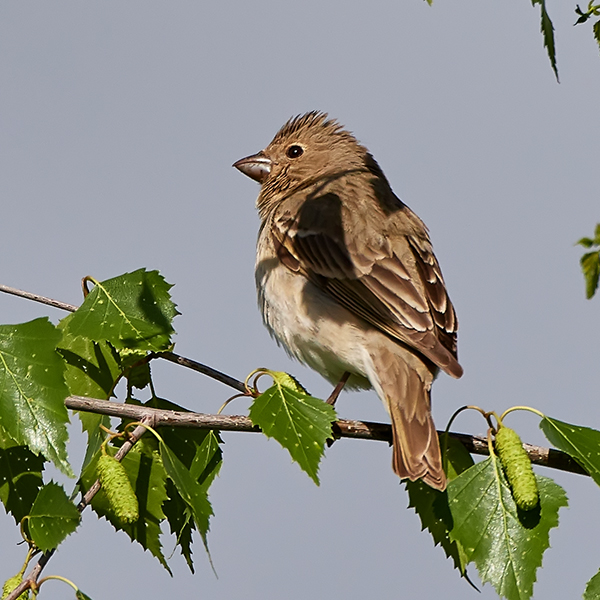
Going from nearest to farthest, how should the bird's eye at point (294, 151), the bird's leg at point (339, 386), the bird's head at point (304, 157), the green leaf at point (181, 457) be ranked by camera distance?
the green leaf at point (181, 457), the bird's leg at point (339, 386), the bird's head at point (304, 157), the bird's eye at point (294, 151)

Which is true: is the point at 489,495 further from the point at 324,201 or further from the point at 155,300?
the point at 324,201

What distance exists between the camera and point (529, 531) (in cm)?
289

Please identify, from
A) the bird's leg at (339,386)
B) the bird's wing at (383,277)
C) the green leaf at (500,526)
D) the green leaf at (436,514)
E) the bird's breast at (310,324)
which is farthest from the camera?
the bird's leg at (339,386)

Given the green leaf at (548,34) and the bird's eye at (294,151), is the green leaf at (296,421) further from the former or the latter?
the bird's eye at (294,151)

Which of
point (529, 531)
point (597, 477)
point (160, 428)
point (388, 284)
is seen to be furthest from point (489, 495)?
point (388, 284)

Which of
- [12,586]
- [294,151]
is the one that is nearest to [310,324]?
[294,151]

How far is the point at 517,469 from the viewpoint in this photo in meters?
2.92

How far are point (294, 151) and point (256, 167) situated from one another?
1.05 ft

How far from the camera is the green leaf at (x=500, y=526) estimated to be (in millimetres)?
2805

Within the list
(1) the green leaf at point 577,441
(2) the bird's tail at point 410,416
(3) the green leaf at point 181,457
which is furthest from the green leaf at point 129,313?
(1) the green leaf at point 577,441

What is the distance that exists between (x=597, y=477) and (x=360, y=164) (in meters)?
4.18

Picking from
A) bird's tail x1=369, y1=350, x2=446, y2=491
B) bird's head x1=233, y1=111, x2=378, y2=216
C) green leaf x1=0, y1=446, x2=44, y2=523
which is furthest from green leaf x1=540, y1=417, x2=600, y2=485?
Result: bird's head x1=233, y1=111, x2=378, y2=216

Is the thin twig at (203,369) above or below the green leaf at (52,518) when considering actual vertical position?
above

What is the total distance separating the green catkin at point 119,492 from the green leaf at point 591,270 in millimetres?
1643
